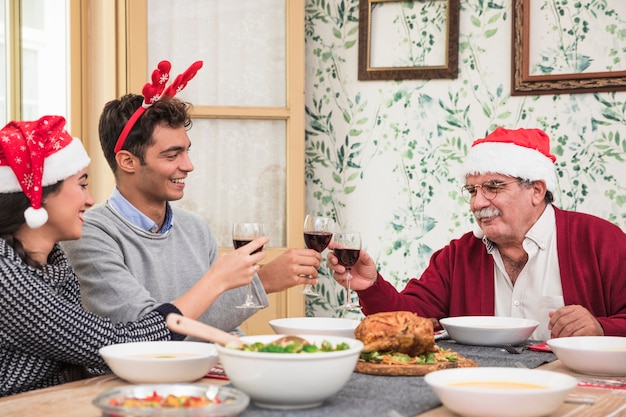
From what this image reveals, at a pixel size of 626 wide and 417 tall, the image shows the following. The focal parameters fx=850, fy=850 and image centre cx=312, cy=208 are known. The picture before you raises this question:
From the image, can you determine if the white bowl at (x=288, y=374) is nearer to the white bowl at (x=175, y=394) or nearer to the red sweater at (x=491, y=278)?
the white bowl at (x=175, y=394)

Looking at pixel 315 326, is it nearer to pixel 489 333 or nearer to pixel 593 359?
pixel 489 333

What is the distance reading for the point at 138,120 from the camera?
2.54 m

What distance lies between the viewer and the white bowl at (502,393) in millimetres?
1272

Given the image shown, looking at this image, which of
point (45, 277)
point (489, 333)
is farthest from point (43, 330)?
point (489, 333)

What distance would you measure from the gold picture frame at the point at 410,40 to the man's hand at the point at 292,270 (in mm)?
1805

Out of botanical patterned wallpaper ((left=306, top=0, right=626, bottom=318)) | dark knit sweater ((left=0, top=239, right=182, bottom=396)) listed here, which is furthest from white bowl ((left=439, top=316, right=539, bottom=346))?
botanical patterned wallpaper ((left=306, top=0, right=626, bottom=318))

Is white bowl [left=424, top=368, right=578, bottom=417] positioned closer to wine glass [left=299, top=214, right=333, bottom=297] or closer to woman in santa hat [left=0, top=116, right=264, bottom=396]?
woman in santa hat [left=0, top=116, right=264, bottom=396]

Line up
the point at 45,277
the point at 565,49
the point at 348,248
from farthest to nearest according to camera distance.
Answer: the point at 565,49, the point at 348,248, the point at 45,277

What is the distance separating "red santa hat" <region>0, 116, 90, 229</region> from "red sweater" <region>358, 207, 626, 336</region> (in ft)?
3.33

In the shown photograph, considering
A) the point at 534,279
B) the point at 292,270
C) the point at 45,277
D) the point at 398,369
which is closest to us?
the point at 398,369

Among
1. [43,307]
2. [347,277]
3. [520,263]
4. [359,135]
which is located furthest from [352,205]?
[43,307]

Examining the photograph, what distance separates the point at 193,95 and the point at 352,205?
92cm

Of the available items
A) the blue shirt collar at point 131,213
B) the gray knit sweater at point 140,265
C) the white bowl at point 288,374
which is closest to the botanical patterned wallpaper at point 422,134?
the gray knit sweater at point 140,265

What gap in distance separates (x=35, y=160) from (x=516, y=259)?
1.50 metres
